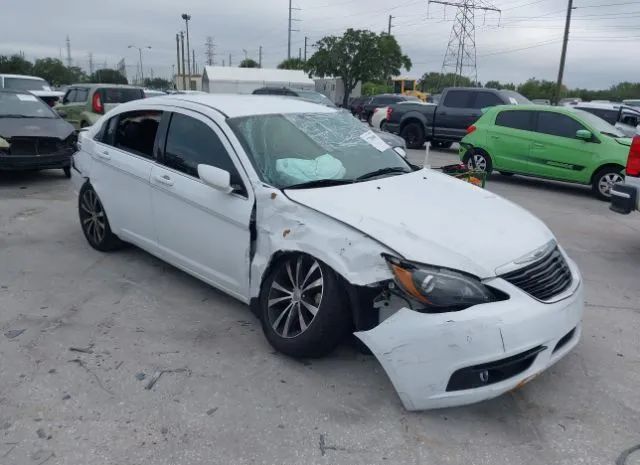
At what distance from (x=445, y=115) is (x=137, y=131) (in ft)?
39.0

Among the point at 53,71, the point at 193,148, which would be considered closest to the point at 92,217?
the point at 193,148

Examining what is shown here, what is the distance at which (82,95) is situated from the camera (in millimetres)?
13750

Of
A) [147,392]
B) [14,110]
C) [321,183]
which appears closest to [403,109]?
[14,110]

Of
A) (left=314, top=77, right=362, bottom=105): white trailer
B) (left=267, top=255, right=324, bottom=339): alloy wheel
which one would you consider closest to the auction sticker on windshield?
(left=267, top=255, right=324, bottom=339): alloy wheel

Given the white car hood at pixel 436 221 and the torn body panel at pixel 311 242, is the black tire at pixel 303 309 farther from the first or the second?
the white car hood at pixel 436 221

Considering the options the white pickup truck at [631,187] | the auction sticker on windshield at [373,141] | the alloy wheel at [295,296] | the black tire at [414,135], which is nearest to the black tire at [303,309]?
the alloy wheel at [295,296]

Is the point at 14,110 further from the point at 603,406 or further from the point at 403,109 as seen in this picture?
the point at 403,109

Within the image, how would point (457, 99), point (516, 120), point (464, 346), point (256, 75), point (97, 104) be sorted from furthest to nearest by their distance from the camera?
point (256, 75) < point (457, 99) < point (97, 104) < point (516, 120) < point (464, 346)

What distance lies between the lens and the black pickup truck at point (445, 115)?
575 inches

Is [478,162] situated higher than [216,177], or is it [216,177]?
[216,177]

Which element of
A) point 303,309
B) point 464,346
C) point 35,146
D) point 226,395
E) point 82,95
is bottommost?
point 226,395

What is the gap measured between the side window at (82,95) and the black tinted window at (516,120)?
31.6 feet

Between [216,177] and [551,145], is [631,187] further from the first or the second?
[551,145]

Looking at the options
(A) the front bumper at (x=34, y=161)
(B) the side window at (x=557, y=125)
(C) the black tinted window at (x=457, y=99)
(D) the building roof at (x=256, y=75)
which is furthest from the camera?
(D) the building roof at (x=256, y=75)
